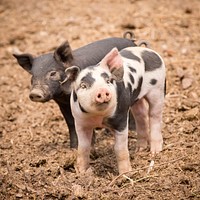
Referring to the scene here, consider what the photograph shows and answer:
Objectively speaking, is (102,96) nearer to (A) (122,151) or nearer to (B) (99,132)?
(A) (122,151)

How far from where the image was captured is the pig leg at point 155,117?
492 centimetres

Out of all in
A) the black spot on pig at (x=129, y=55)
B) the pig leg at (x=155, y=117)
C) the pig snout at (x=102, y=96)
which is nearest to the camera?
the pig snout at (x=102, y=96)

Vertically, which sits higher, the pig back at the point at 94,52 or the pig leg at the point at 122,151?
the pig back at the point at 94,52

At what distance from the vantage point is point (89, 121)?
435 centimetres

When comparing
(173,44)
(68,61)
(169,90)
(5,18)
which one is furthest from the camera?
(5,18)

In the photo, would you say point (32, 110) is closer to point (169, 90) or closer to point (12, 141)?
point (12, 141)

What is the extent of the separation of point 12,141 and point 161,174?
176 cm

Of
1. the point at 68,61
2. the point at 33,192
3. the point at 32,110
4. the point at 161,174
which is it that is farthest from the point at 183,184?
the point at 32,110

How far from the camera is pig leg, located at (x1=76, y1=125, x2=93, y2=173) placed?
4.54 m

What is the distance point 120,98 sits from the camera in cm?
434

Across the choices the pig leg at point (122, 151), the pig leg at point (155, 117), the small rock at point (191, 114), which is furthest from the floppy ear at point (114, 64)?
the small rock at point (191, 114)

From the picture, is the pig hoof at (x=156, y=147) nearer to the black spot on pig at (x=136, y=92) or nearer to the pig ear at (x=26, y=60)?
the black spot on pig at (x=136, y=92)

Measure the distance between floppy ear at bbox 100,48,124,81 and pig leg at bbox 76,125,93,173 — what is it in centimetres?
54

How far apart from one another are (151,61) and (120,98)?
661mm
